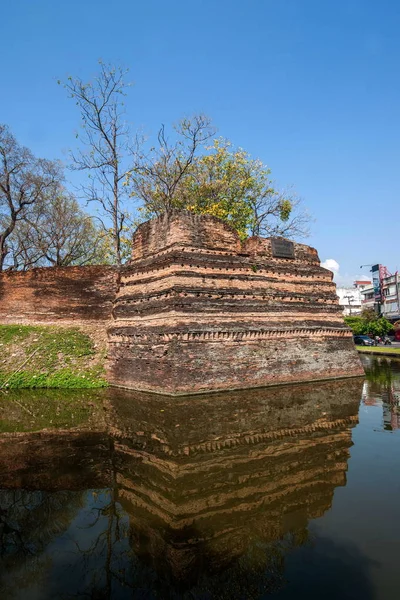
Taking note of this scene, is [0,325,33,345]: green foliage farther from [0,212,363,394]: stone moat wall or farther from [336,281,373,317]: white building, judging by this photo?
[336,281,373,317]: white building

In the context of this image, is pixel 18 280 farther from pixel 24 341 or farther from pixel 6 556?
pixel 6 556

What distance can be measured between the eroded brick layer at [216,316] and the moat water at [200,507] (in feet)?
9.70

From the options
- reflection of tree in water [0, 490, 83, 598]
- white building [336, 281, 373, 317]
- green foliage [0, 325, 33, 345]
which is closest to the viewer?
reflection of tree in water [0, 490, 83, 598]

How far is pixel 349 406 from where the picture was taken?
29.2 feet

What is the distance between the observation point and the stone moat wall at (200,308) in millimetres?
10711

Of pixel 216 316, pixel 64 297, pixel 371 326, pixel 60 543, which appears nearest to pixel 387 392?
pixel 216 316

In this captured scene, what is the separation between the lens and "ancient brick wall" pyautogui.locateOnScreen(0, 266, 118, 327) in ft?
46.4

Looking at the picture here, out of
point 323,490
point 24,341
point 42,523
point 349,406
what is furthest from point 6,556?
point 24,341

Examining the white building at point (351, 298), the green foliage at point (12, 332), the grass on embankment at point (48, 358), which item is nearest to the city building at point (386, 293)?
the white building at point (351, 298)

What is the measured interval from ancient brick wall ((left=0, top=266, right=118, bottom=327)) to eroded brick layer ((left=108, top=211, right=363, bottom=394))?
0.87 metres

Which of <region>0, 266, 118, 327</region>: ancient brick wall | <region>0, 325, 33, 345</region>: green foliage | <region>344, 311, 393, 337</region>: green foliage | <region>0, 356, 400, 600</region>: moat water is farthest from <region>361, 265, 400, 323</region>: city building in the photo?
<region>0, 356, 400, 600</region>: moat water

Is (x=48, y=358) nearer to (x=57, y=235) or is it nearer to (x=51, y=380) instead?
(x=51, y=380)

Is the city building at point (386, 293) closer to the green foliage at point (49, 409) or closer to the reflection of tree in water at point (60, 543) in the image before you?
the green foliage at point (49, 409)

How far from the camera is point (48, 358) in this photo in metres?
12.8
